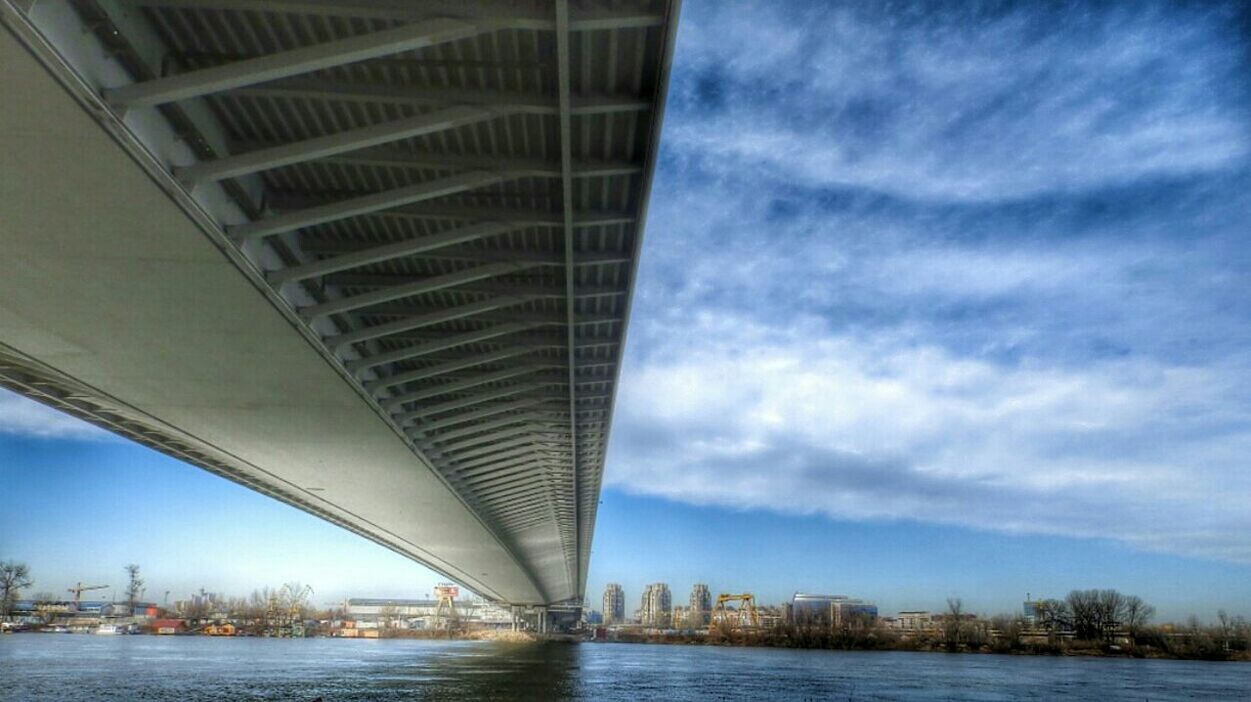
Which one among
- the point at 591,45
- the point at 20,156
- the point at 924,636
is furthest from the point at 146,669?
the point at 924,636

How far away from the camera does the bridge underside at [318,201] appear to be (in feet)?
33.2

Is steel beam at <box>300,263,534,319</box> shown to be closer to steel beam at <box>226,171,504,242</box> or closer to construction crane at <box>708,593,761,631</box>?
steel beam at <box>226,171,504,242</box>

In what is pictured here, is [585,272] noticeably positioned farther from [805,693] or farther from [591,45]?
[805,693]

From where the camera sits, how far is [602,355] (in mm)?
26453

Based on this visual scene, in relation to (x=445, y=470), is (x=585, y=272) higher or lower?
higher

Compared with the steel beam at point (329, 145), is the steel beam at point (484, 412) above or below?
below

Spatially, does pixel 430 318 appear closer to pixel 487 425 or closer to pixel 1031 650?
pixel 487 425

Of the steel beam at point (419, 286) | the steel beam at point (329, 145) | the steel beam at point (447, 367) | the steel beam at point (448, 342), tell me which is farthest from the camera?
the steel beam at point (447, 367)

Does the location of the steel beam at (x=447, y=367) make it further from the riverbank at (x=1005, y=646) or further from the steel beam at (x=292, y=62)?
the riverbank at (x=1005, y=646)

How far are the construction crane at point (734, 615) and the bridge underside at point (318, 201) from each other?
5541 inches

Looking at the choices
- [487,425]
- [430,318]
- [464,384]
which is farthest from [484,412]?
[430,318]

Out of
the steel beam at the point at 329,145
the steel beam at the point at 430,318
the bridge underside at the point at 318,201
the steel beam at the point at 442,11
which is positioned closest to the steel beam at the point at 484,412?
the bridge underside at the point at 318,201

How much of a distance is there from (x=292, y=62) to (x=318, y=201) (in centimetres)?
513

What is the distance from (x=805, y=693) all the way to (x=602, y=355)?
63.2ft
